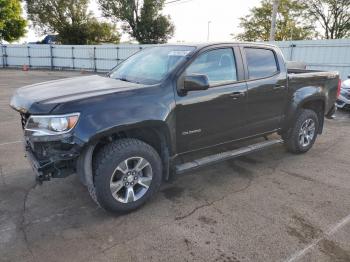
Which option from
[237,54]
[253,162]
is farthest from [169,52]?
[253,162]

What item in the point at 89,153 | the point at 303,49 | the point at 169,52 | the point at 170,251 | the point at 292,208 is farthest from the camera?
the point at 303,49

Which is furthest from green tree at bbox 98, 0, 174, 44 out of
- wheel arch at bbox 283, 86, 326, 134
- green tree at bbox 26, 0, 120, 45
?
wheel arch at bbox 283, 86, 326, 134

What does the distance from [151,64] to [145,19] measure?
1377 inches

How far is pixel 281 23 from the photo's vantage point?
136ft

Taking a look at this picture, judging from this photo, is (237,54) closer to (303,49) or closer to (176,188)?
(176,188)

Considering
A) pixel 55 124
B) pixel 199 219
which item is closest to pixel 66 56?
pixel 55 124

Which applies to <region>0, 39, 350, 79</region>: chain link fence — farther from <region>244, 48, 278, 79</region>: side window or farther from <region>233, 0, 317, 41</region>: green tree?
<region>233, 0, 317, 41</region>: green tree

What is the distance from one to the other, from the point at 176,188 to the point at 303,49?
12.0 meters

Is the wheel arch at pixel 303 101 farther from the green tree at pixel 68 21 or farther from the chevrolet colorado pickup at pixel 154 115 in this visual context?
the green tree at pixel 68 21

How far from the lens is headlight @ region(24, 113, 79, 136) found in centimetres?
291

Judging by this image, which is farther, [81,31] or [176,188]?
[81,31]

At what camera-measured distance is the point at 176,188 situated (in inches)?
161

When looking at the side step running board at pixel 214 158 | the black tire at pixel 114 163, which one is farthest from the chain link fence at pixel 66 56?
the black tire at pixel 114 163

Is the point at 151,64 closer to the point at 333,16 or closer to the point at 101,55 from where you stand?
the point at 101,55
